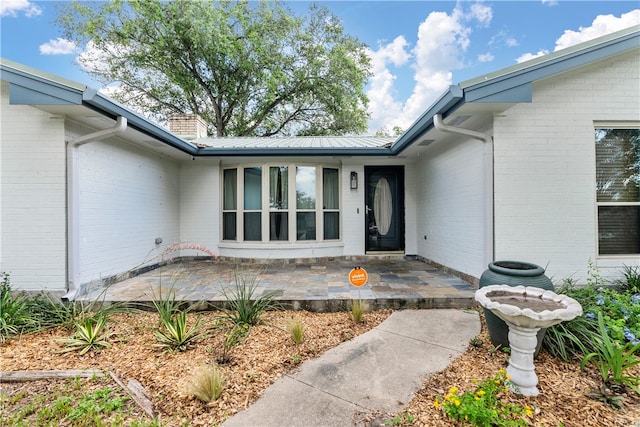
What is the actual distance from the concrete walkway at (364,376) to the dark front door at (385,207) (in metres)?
3.60

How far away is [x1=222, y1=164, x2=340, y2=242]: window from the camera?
6.31 m

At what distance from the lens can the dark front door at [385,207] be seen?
6727 millimetres

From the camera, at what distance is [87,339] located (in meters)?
2.65

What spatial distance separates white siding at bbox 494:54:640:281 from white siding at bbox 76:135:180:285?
4874 millimetres

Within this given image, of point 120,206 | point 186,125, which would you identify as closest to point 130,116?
point 120,206

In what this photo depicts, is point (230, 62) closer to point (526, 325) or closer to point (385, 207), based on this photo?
point (385, 207)

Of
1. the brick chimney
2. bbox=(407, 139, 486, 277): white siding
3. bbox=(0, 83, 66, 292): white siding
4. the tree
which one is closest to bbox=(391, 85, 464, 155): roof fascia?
bbox=(407, 139, 486, 277): white siding

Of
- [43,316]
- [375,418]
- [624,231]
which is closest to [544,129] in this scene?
[624,231]

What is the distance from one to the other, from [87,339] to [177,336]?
2.92 feet

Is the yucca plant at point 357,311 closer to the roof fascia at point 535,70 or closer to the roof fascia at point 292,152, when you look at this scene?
the roof fascia at point 535,70

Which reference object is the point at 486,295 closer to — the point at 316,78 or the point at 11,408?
the point at 11,408

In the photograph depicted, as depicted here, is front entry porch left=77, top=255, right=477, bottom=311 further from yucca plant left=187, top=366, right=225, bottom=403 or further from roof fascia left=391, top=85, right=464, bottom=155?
roof fascia left=391, top=85, right=464, bottom=155

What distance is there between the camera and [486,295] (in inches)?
94.3

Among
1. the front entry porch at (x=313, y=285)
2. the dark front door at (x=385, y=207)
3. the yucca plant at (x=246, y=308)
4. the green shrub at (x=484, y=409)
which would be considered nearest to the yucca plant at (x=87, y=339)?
the front entry porch at (x=313, y=285)
